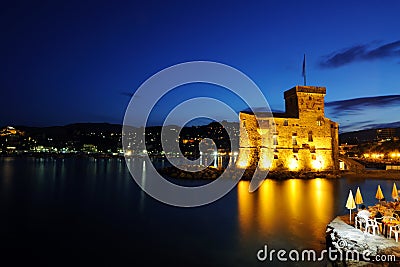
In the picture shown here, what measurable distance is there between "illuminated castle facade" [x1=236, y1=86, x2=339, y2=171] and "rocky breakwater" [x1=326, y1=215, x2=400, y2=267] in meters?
22.9

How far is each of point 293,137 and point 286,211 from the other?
1778 centimetres

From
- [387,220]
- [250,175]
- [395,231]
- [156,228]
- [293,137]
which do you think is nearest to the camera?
[395,231]

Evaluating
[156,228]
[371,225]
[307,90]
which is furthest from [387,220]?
[307,90]

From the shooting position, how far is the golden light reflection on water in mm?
11938

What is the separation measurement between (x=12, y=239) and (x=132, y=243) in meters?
4.76

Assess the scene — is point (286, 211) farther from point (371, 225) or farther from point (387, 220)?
point (387, 220)

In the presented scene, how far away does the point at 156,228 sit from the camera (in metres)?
13.1

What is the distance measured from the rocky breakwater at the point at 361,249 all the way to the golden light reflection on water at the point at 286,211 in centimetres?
240

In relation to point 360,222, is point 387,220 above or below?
above

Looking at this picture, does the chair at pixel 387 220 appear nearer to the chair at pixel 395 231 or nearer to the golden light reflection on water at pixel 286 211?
the chair at pixel 395 231

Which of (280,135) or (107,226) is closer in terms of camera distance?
(107,226)

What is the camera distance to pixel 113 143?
13312 centimetres

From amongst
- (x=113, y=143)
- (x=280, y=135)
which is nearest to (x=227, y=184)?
(x=280, y=135)

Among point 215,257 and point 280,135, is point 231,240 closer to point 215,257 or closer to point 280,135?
point 215,257
